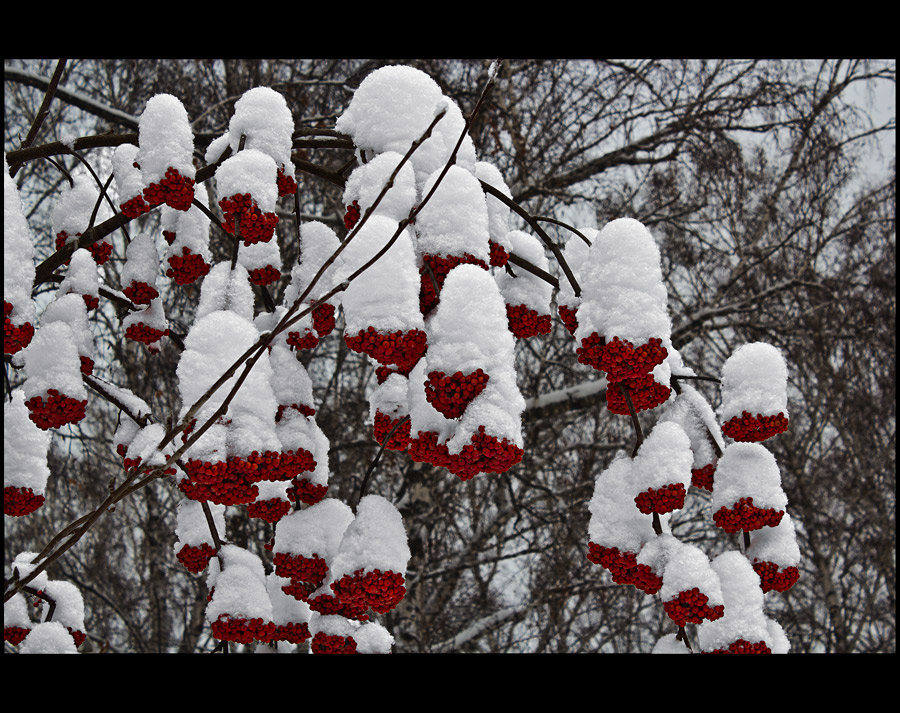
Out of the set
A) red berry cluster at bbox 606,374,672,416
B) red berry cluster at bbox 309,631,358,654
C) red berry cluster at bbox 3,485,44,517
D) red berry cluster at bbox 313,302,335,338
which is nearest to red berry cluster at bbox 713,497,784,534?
red berry cluster at bbox 606,374,672,416

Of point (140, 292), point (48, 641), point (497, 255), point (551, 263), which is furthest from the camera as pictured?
point (551, 263)

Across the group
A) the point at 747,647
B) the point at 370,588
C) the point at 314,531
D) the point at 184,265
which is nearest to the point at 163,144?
the point at 184,265

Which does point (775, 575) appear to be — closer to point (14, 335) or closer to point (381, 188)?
point (381, 188)

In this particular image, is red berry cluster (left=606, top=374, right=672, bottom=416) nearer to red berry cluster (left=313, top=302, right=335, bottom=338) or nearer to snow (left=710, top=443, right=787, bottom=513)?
snow (left=710, top=443, right=787, bottom=513)

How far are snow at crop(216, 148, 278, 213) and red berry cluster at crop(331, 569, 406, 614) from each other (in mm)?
623

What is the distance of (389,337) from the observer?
3.02 feet

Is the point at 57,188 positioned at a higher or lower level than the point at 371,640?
higher

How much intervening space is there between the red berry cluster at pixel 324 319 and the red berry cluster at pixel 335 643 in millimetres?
531

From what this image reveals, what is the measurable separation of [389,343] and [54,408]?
2.56ft

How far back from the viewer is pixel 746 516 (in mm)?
1354

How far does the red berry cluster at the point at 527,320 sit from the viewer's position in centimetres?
130
